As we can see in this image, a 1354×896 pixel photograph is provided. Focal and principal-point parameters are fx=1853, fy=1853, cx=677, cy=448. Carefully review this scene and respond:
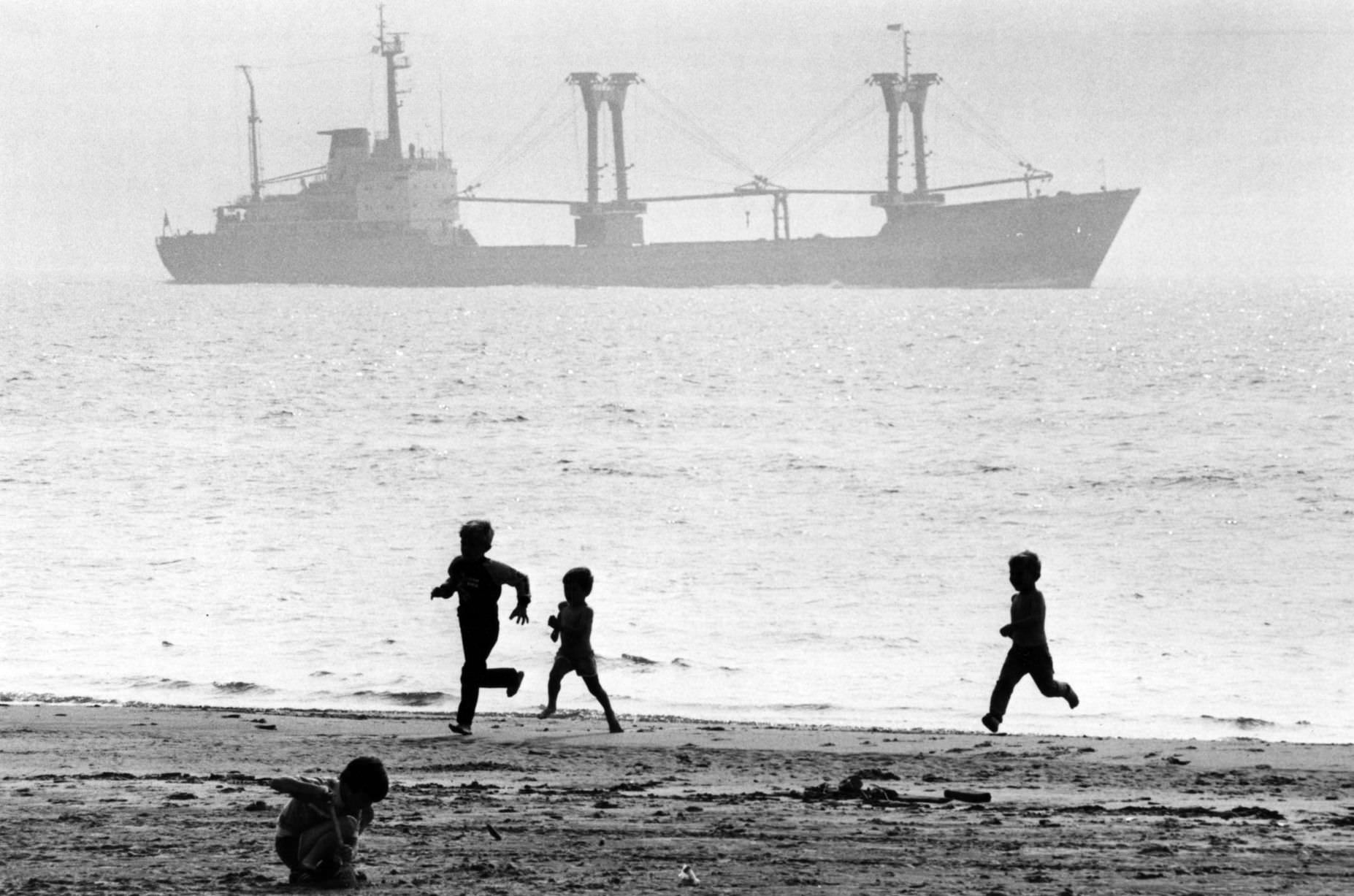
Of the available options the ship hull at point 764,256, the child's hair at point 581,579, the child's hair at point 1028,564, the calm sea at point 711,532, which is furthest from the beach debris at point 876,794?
the ship hull at point 764,256

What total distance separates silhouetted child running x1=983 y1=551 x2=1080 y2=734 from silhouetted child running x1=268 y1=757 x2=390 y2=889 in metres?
3.09

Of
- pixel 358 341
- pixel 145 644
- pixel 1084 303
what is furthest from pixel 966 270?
pixel 145 644

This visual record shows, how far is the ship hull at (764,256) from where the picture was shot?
115938 millimetres

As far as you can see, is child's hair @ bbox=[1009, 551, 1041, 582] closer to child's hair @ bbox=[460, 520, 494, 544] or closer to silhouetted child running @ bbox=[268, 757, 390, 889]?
child's hair @ bbox=[460, 520, 494, 544]

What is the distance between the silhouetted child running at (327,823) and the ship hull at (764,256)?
368 ft

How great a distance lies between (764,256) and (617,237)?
1094cm

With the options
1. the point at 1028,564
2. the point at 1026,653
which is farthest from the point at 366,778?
the point at 1026,653

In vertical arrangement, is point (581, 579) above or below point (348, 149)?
below

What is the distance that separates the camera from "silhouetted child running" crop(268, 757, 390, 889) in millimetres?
4293

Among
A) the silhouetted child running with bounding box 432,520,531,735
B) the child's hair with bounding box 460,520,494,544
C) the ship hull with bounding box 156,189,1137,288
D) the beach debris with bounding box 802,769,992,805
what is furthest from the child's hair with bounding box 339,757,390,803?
the ship hull with bounding box 156,189,1137,288

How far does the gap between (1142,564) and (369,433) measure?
56.7 feet

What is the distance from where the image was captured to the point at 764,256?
392 feet

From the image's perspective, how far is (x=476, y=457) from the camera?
25312 mm

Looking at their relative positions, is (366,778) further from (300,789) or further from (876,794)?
→ (876,794)
